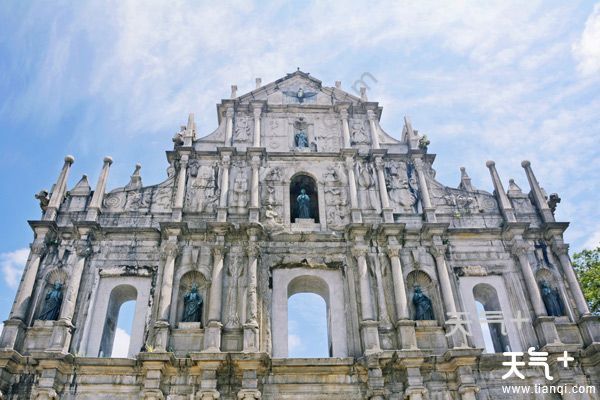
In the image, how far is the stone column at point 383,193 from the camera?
14673 millimetres

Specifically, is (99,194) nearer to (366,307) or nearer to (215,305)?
(215,305)

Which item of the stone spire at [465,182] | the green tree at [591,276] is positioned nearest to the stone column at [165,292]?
the stone spire at [465,182]

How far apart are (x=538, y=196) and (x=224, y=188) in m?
8.95

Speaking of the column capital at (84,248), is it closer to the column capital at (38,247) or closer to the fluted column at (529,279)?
the column capital at (38,247)

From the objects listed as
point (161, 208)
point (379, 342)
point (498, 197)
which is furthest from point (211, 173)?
point (498, 197)

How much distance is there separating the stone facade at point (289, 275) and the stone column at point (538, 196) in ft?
0.13

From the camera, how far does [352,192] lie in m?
15.2

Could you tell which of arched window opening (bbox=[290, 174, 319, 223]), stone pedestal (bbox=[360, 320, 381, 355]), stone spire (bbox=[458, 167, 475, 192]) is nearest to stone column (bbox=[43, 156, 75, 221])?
arched window opening (bbox=[290, 174, 319, 223])

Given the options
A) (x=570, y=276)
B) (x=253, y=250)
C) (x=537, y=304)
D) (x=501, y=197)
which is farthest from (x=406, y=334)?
(x=501, y=197)

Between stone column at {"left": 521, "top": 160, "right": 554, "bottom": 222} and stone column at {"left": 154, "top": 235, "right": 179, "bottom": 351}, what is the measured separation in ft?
32.9

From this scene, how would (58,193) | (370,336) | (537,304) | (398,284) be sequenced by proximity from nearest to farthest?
(370,336) → (537,304) → (398,284) → (58,193)

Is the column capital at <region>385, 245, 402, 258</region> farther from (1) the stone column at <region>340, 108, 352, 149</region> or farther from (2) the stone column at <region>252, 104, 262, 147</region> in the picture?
(2) the stone column at <region>252, 104, 262, 147</region>

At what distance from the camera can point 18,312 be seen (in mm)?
12492

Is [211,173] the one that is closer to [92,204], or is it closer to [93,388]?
[92,204]
